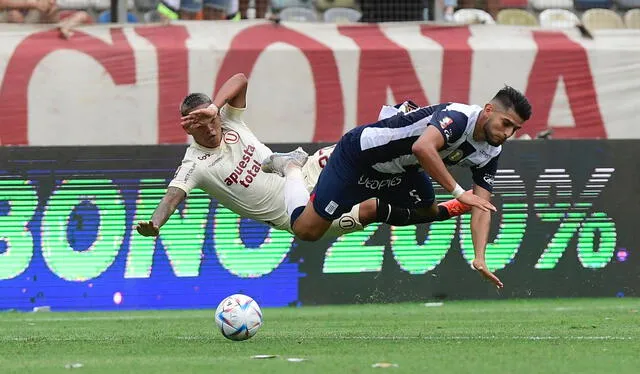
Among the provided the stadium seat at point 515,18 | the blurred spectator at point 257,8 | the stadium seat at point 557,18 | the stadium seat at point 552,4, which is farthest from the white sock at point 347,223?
the stadium seat at point 552,4

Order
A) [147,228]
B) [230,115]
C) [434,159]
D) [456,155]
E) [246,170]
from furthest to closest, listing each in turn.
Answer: [230,115] < [246,170] < [147,228] < [456,155] < [434,159]

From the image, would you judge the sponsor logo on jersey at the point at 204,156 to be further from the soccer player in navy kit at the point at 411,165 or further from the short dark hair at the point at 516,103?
the short dark hair at the point at 516,103

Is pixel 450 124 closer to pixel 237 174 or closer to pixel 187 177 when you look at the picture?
pixel 237 174

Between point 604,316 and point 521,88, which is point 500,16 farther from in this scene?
point 604,316

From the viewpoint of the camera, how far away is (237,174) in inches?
452

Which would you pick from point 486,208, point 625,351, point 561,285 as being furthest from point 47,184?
point 625,351

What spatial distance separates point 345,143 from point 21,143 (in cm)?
726

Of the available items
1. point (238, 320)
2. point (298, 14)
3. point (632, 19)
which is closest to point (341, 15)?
point (298, 14)

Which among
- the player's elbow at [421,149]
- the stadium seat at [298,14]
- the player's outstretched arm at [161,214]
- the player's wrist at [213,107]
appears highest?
the player's elbow at [421,149]

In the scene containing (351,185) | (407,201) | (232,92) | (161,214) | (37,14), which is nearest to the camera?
(161,214)

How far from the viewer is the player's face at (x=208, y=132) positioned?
36.4 ft

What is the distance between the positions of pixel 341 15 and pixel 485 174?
8.57m

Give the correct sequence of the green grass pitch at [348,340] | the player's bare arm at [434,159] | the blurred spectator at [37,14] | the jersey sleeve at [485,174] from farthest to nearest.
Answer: the blurred spectator at [37,14]
the jersey sleeve at [485,174]
the player's bare arm at [434,159]
the green grass pitch at [348,340]

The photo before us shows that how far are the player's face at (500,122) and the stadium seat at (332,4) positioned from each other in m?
9.16
